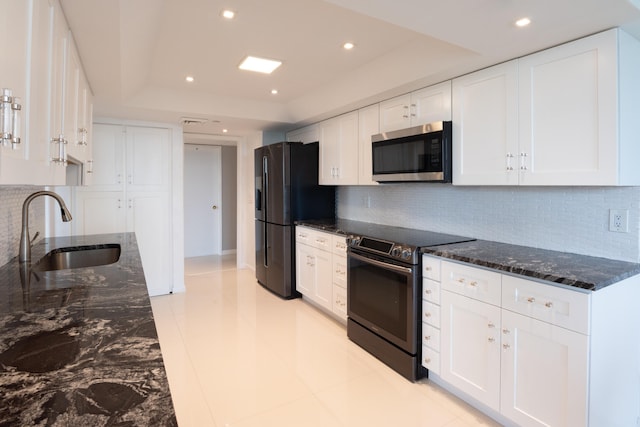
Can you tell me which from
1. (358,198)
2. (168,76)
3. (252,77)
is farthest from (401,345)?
(168,76)

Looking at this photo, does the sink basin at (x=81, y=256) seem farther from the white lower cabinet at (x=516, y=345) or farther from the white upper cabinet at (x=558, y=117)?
the white upper cabinet at (x=558, y=117)

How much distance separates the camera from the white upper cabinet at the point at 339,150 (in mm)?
3688

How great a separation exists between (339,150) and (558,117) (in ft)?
7.16

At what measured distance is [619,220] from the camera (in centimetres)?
204

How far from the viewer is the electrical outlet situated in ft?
6.61

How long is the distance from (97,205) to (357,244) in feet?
9.93

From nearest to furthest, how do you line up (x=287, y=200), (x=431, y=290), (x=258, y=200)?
(x=431, y=290) → (x=287, y=200) → (x=258, y=200)

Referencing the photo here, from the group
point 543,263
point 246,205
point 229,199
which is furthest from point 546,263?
point 229,199

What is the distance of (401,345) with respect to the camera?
254 centimetres

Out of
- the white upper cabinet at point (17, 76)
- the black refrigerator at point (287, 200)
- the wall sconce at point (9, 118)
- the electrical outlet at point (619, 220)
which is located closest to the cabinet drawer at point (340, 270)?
the black refrigerator at point (287, 200)

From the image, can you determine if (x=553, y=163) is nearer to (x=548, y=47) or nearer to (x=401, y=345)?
(x=548, y=47)

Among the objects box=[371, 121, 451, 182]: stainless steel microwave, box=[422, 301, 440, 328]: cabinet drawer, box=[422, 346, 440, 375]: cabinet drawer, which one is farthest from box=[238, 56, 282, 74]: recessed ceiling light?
box=[422, 346, 440, 375]: cabinet drawer

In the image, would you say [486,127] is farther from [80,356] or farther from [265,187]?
[265,187]

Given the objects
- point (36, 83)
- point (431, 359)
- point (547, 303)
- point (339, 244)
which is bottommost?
point (431, 359)
